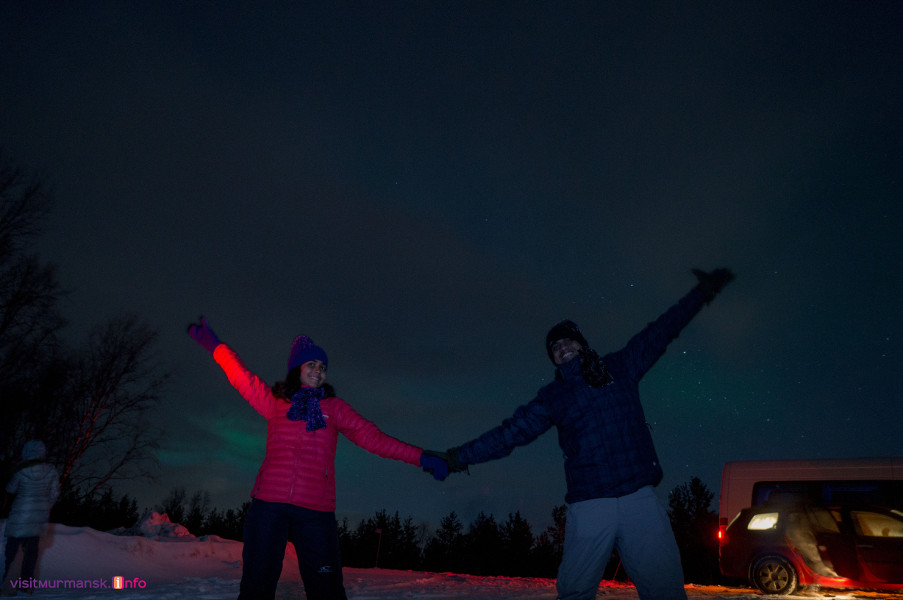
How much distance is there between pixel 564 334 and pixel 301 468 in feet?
6.70

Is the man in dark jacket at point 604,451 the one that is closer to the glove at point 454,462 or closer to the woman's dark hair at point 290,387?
the glove at point 454,462

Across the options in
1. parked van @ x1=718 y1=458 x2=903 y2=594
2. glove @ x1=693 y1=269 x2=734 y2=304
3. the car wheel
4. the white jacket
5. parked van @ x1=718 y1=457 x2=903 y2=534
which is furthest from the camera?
parked van @ x1=718 y1=457 x2=903 y2=534

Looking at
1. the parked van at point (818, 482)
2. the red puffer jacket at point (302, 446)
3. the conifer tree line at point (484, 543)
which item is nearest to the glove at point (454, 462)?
the red puffer jacket at point (302, 446)

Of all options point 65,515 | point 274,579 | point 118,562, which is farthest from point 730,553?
point 65,515

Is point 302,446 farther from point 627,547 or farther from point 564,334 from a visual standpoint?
point 627,547

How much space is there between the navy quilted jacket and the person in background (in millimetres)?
6259

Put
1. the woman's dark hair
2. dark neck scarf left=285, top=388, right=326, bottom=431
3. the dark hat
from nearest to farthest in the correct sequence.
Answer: the dark hat < dark neck scarf left=285, top=388, right=326, bottom=431 < the woman's dark hair

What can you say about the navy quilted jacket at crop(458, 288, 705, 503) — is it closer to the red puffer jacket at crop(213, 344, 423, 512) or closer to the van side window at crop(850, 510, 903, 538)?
the red puffer jacket at crop(213, 344, 423, 512)

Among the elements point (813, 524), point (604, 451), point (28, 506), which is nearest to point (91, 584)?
point (28, 506)

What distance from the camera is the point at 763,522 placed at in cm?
1057

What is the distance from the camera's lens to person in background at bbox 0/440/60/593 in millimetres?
7164

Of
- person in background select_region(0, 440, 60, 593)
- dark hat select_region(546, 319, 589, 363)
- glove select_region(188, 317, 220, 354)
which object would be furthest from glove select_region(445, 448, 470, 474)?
person in background select_region(0, 440, 60, 593)

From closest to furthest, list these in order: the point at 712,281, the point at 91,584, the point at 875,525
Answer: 1. the point at 712,281
2. the point at 91,584
3. the point at 875,525

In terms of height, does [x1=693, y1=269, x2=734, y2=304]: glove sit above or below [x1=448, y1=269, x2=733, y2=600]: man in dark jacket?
above
